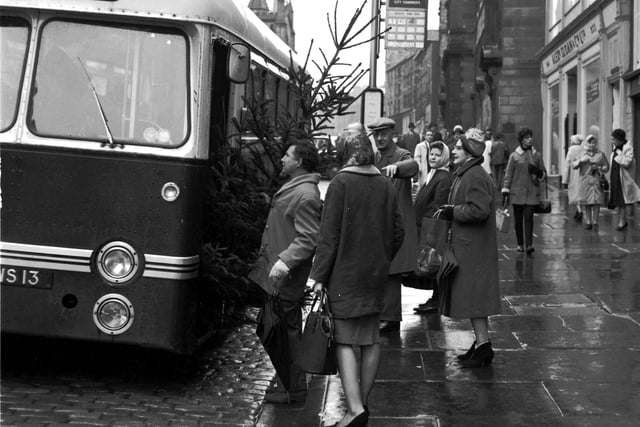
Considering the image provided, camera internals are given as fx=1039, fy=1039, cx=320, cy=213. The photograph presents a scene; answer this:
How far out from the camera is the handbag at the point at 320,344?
19.3 ft

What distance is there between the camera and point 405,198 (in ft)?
29.8

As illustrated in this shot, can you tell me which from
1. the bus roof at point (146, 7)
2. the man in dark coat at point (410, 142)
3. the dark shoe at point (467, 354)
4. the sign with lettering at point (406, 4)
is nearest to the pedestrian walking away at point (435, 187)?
the dark shoe at point (467, 354)

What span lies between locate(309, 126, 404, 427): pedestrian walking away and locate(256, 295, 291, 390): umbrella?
0.76 metres

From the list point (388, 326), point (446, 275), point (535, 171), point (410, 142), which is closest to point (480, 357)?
point (446, 275)

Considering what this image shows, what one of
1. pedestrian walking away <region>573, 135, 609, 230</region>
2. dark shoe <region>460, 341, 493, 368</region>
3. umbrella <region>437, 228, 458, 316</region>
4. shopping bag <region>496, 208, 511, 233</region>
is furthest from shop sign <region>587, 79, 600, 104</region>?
dark shoe <region>460, 341, 493, 368</region>

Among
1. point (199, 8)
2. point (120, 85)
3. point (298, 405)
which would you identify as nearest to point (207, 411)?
point (298, 405)

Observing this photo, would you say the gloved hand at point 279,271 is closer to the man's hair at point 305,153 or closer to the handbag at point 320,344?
the handbag at point 320,344

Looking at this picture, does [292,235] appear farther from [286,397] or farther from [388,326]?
[388,326]

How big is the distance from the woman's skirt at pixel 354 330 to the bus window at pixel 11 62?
2540 mm

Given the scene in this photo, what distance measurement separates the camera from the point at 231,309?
7.74 m

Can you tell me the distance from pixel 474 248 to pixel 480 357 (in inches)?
31.6

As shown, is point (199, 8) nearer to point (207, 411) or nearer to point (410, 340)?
point (207, 411)

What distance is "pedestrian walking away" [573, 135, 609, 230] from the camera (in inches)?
705

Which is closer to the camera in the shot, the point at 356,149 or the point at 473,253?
the point at 356,149
